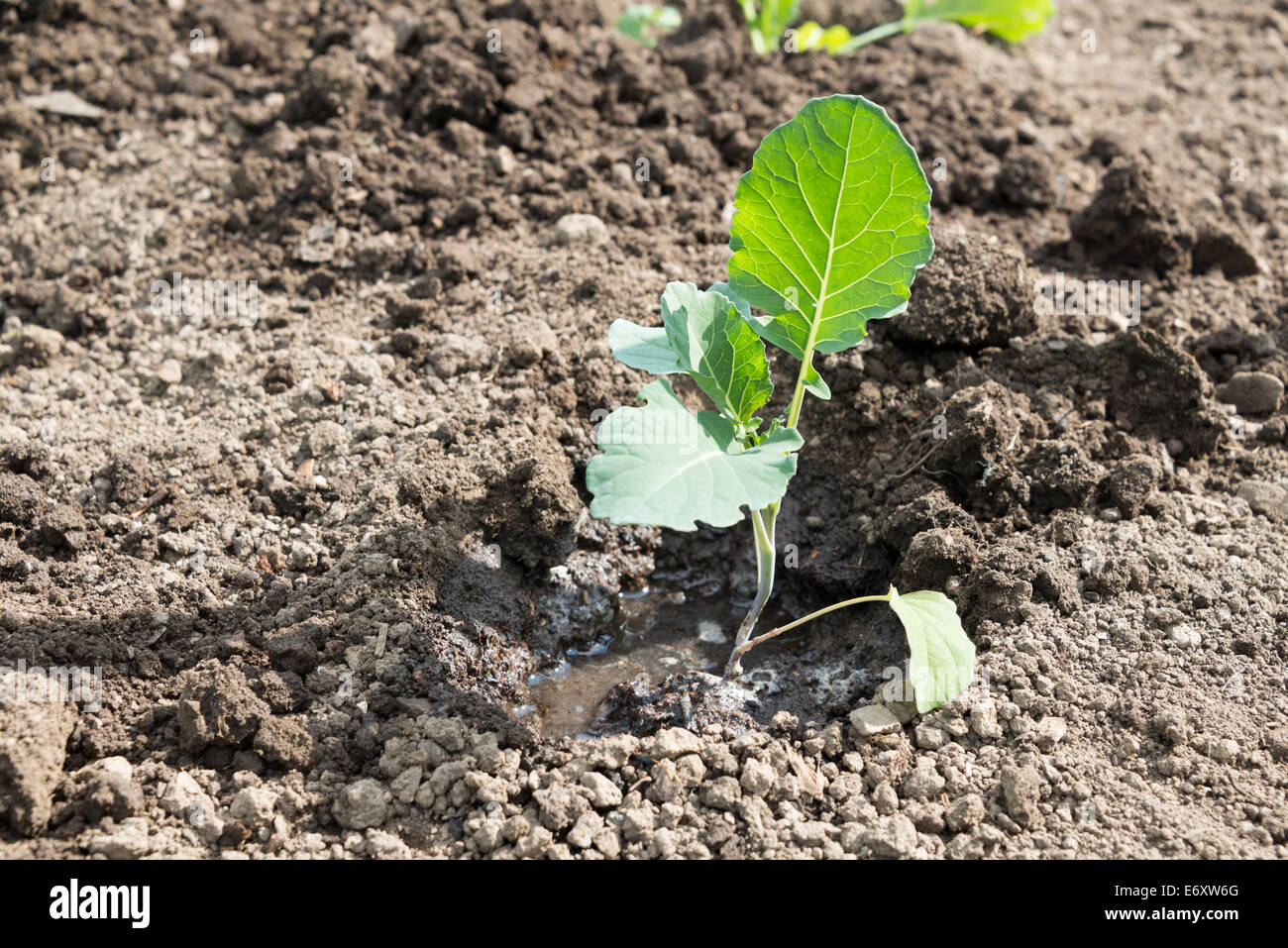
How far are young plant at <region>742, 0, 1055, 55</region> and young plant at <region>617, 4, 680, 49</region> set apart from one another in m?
0.28

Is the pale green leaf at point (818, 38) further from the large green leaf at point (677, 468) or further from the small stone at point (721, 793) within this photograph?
the small stone at point (721, 793)

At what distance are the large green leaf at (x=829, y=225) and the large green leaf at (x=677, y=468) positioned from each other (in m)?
0.29

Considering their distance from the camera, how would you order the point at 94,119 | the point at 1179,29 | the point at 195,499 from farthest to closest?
the point at 1179,29 < the point at 94,119 < the point at 195,499

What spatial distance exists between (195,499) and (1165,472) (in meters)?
2.37

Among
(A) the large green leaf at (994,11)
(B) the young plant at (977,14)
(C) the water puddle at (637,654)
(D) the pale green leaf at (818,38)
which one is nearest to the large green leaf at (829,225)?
(C) the water puddle at (637,654)

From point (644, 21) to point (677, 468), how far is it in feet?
8.61

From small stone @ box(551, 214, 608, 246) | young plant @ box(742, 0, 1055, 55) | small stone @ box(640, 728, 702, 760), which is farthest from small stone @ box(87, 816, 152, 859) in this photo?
young plant @ box(742, 0, 1055, 55)

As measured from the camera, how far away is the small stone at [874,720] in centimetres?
212

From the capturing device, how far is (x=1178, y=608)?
232 cm

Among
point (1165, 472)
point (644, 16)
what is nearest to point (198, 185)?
point (644, 16)

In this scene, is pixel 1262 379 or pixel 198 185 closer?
pixel 1262 379

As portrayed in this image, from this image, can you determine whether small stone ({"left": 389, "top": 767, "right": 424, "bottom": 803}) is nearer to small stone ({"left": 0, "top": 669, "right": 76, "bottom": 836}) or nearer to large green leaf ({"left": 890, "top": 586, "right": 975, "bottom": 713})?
small stone ({"left": 0, "top": 669, "right": 76, "bottom": 836})
